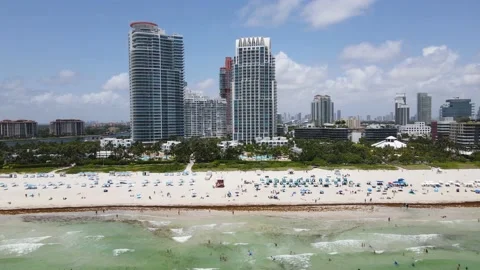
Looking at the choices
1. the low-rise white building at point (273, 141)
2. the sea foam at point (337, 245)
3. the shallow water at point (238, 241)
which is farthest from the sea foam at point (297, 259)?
the low-rise white building at point (273, 141)

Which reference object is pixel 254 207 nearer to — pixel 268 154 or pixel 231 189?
pixel 231 189

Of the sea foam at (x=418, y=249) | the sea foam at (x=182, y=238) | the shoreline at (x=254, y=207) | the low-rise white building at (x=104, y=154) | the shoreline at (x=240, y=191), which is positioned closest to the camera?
the sea foam at (x=418, y=249)

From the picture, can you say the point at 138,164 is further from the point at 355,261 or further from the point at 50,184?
the point at 355,261

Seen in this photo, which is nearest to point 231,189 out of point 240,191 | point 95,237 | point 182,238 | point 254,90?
point 240,191

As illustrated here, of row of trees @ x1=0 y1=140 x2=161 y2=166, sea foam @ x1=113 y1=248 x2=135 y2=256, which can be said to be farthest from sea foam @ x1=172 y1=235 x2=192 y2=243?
row of trees @ x1=0 y1=140 x2=161 y2=166

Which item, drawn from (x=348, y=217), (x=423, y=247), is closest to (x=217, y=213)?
(x=348, y=217)

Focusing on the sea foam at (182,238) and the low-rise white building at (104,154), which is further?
the low-rise white building at (104,154)

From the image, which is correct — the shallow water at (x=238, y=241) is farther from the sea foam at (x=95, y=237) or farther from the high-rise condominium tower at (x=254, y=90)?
the high-rise condominium tower at (x=254, y=90)
